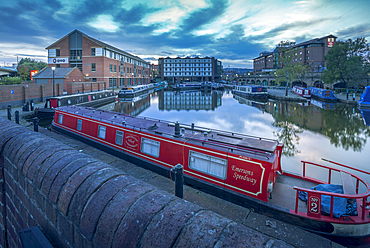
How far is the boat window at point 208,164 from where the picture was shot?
8.46 m

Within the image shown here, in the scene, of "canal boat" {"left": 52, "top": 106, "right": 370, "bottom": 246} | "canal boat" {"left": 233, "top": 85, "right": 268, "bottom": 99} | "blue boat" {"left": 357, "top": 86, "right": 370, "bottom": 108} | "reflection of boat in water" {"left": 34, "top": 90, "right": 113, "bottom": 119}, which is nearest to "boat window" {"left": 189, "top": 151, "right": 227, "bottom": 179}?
"canal boat" {"left": 52, "top": 106, "right": 370, "bottom": 246}

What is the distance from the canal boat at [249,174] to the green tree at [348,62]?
167ft

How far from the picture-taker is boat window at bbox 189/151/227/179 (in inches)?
333

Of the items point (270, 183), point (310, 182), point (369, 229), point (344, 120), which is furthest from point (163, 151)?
point (344, 120)

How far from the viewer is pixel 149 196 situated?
1.94 m

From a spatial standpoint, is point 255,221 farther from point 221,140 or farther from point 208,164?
point 221,140

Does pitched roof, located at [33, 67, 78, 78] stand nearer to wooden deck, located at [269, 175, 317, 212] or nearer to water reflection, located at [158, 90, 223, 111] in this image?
water reflection, located at [158, 90, 223, 111]

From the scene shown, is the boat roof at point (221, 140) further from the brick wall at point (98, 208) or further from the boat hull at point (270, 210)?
the brick wall at point (98, 208)

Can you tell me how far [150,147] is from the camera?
429 inches

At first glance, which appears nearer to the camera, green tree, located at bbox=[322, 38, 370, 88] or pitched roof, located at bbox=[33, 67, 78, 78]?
pitched roof, located at bbox=[33, 67, 78, 78]

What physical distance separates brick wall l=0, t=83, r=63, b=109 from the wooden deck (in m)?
30.6

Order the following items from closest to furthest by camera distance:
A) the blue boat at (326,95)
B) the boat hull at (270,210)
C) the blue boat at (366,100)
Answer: the boat hull at (270,210) < the blue boat at (366,100) < the blue boat at (326,95)

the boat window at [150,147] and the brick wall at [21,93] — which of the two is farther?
the brick wall at [21,93]

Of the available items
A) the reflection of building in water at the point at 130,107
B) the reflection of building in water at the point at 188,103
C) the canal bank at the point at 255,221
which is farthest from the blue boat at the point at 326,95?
the canal bank at the point at 255,221
